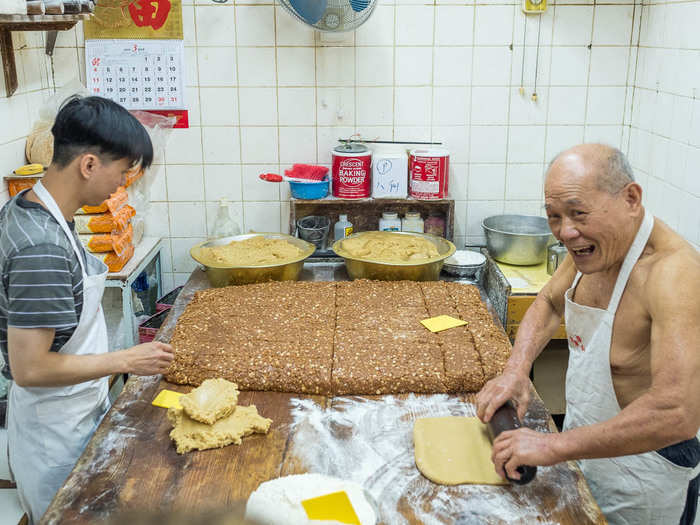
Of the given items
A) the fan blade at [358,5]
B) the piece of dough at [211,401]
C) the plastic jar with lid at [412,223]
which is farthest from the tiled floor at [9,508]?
the fan blade at [358,5]

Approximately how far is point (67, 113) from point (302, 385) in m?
1.08

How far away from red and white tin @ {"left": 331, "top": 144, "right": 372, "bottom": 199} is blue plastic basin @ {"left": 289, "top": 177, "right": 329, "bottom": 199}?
2.8 inches

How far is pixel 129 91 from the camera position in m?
3.46

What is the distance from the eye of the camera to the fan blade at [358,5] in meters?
3.00

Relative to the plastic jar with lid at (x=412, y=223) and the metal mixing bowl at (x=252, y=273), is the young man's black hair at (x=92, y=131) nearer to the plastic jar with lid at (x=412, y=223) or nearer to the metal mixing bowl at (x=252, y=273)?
the metal mixing bowl at (x=252, y=273)

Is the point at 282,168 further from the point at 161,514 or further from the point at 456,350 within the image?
the point at 161,514

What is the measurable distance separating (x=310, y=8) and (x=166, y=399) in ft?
6.14

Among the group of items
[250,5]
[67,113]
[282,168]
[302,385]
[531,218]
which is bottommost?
[302,385]

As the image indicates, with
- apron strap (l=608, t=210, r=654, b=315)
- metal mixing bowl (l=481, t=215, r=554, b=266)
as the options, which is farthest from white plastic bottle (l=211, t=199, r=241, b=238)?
apron strap (l=608, t=210, r=654, b=315)

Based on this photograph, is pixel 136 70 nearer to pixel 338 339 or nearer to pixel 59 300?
pixel 338 339

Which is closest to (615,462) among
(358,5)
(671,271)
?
(671,271)

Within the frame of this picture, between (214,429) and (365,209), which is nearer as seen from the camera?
(214,429)

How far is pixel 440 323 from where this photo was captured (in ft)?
8.25

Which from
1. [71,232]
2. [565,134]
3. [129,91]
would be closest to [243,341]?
[71,232]
